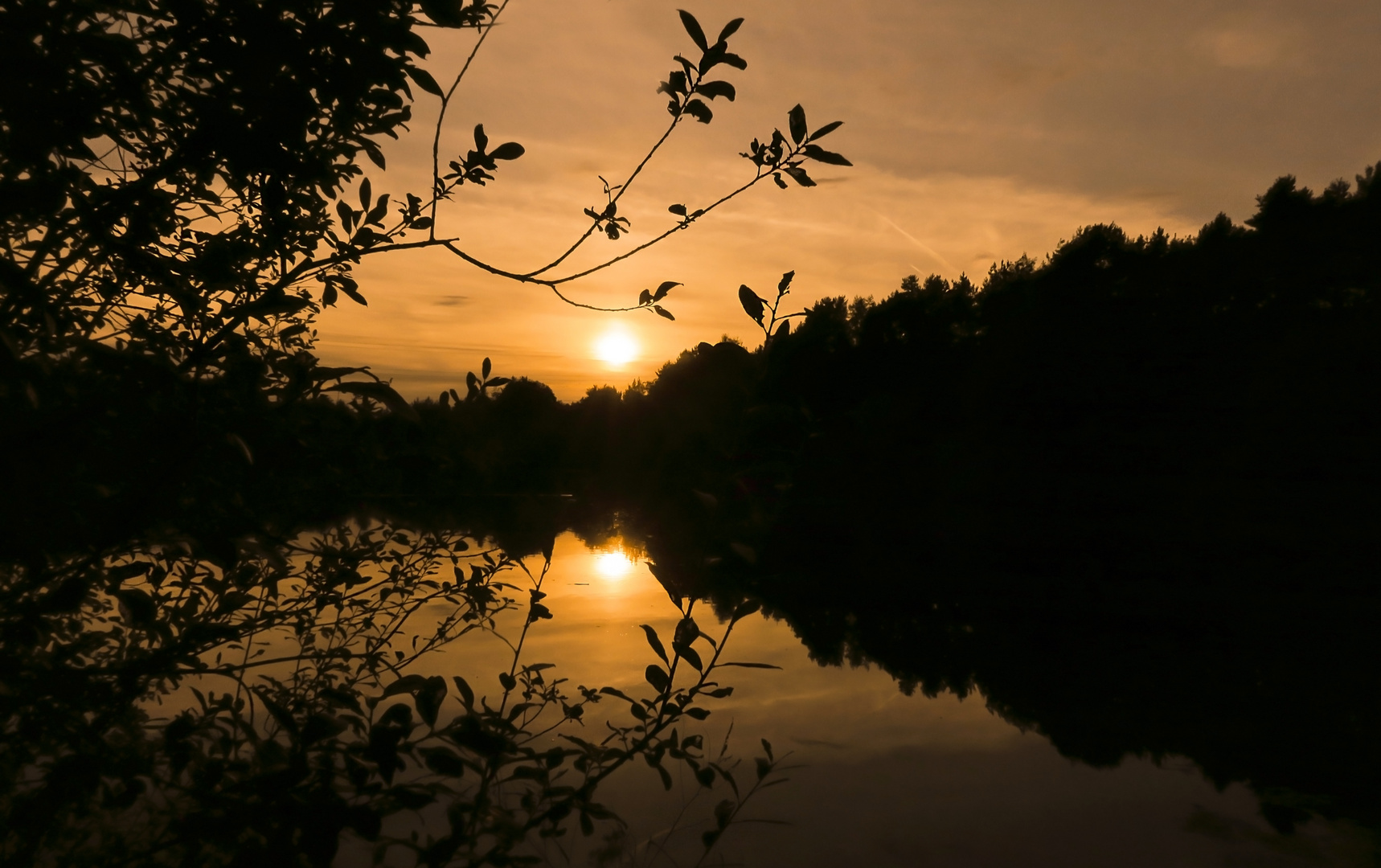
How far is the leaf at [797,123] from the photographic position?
2.44m

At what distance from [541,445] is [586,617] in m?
12.5

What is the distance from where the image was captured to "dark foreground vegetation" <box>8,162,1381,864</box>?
71.5 inches

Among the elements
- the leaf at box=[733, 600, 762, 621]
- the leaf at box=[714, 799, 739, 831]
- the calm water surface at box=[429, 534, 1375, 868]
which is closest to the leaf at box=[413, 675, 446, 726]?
the leaf at box=[733, 600, 762, 621]

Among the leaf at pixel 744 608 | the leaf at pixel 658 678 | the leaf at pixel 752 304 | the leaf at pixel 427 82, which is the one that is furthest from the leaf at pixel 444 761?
the leaf at pixel 427 82

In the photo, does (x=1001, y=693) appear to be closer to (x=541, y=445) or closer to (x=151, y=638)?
(x=541, y=445)

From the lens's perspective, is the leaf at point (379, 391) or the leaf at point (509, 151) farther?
the leaf at point (509, 151)

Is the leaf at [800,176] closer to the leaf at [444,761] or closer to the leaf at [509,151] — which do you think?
the leaf at [509,151]

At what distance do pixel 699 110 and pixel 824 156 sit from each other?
1.43 ft

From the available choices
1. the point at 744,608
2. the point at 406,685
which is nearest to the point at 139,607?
the point at 406,685

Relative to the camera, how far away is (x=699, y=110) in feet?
8.37

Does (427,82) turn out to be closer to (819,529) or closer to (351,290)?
(351,290)

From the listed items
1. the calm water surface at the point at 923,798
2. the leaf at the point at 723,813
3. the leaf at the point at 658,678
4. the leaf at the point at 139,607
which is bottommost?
the calm water surface at the point at 923,798

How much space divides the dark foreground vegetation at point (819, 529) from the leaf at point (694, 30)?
862 mm

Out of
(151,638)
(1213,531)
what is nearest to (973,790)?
(151,638)
